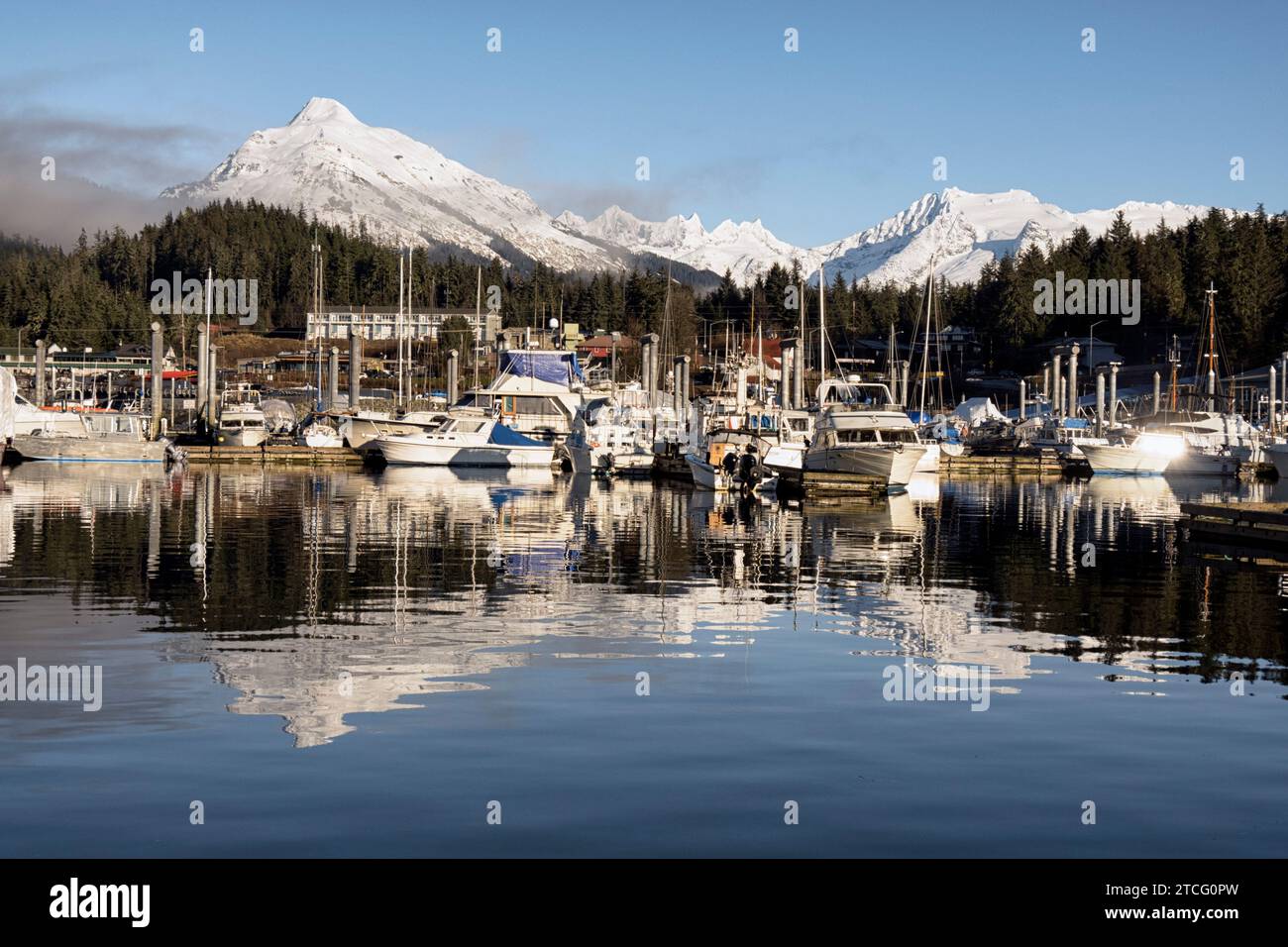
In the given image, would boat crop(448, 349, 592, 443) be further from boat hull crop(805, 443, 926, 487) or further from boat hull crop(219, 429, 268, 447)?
boat hull crop(805, 443, 926, 487)

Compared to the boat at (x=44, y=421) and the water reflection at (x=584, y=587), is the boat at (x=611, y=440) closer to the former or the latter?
the water reflection at (x=584, y=587)

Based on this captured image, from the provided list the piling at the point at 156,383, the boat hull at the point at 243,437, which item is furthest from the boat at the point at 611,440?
the piling at the point at 156,383

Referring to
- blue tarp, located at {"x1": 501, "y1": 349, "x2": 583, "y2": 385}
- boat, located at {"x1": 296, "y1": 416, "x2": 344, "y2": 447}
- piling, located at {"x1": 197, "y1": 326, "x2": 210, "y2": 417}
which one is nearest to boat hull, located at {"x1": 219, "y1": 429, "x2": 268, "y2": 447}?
boat, located at {"x1": 296, "y1": 416, "x2": 344, "y2": 447}

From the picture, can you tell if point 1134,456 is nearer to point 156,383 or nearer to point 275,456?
point 275,456

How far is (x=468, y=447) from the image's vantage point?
9594cm

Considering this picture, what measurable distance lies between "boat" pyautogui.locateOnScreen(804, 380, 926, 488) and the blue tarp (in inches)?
1448

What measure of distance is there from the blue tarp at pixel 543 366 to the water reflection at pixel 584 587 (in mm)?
49580

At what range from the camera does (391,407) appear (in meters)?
130

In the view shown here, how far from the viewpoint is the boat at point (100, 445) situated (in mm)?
88500

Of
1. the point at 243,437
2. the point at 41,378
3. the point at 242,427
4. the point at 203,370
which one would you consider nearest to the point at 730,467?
the point at 243,437
